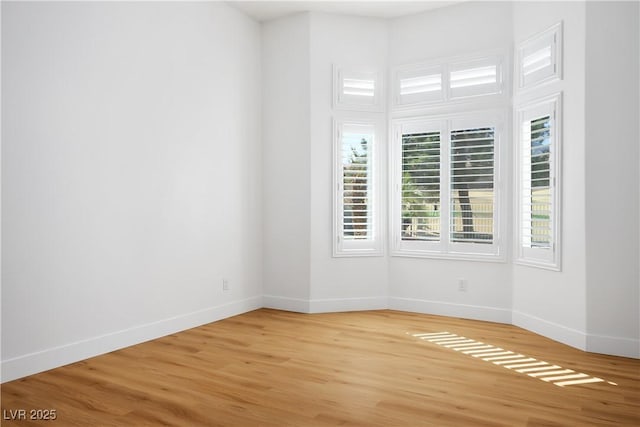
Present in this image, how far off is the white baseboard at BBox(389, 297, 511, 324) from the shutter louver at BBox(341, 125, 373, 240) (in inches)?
32.2

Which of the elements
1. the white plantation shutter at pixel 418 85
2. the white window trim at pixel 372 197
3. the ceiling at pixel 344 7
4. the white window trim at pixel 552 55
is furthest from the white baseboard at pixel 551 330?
the ceiling at pixel 344 7

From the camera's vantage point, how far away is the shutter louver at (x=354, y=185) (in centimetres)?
515

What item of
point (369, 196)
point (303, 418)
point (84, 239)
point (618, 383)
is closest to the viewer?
point (303, 418)

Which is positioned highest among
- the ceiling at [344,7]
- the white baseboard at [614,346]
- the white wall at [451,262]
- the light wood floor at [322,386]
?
the ceiling at [344,7]

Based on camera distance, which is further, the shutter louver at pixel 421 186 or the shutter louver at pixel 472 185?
the shutter louver at pixel 421 186

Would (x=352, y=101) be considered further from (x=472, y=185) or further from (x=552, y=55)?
(x=552, y=55)

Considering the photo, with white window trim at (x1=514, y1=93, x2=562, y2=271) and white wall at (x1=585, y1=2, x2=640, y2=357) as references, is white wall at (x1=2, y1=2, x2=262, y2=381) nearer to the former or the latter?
white window trim at (x1=514, y1=93, x2=562, y2=271)

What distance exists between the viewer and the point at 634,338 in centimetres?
359

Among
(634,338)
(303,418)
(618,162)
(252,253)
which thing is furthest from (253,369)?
(618,162)

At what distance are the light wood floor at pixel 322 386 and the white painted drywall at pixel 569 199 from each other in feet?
0.69

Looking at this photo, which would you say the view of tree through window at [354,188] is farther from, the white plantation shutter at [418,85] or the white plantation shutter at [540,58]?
the white plantation shutter at [540,58]

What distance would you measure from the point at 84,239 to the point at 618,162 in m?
3.97

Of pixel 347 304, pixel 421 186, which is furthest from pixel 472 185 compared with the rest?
pixel 347 304

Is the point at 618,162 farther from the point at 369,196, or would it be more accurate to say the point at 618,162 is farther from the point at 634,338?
the point at 369,196
